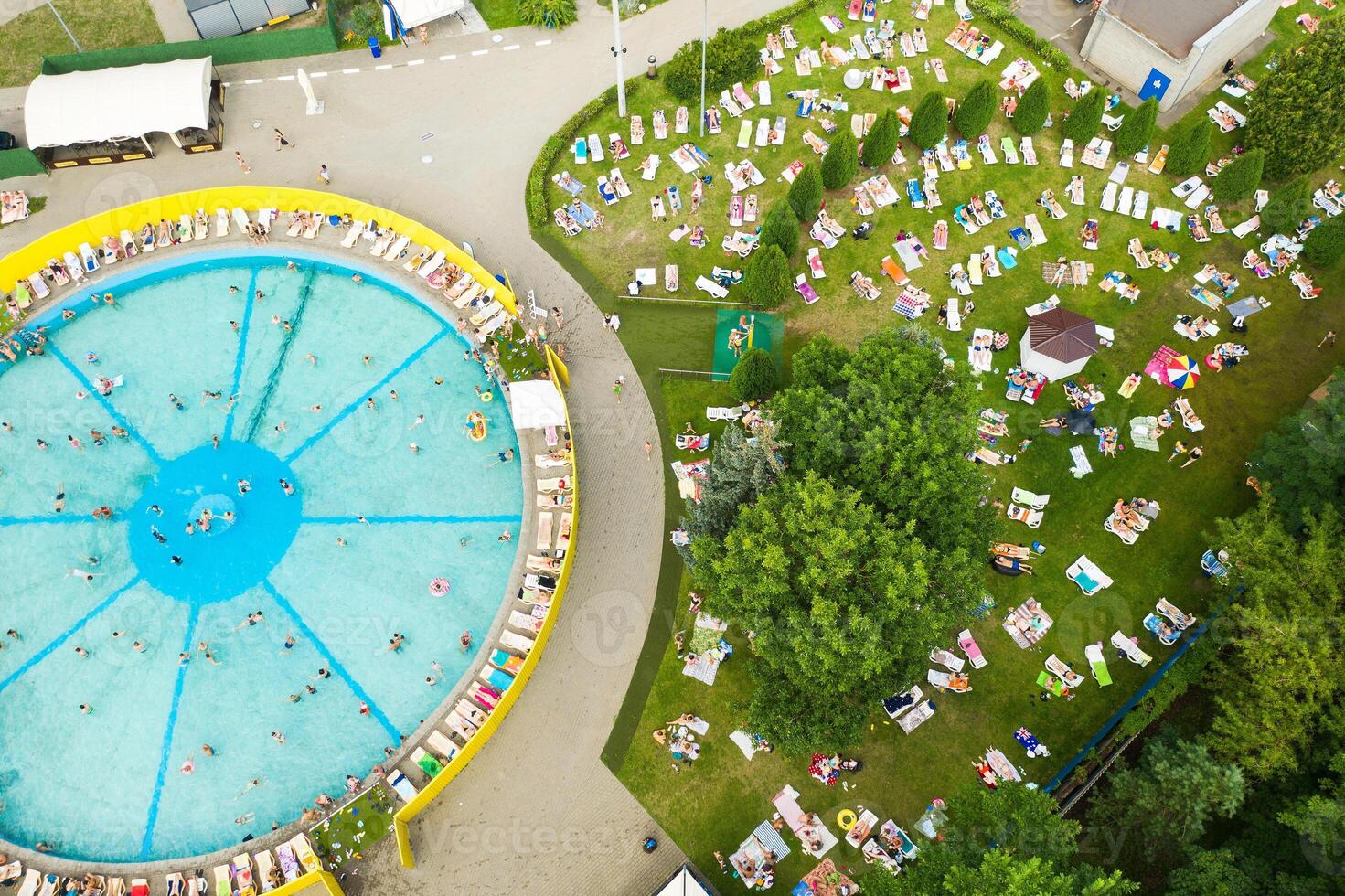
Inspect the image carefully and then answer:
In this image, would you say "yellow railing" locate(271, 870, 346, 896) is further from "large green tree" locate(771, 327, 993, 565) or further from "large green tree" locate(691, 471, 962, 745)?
"large green tree" locate(771, 327, 993, 565)

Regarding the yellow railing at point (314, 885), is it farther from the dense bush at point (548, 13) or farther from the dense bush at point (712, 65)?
the dense bush at point (548, 13)

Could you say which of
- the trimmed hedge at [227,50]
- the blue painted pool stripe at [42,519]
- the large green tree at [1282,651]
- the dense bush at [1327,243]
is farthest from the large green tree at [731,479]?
the trimmed hedge at [227,50]

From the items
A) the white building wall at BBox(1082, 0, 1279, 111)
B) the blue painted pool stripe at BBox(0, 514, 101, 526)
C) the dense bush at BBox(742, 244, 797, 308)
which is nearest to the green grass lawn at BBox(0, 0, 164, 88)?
the blue painted pool stripe at BBox(0, 514, 101, 526)

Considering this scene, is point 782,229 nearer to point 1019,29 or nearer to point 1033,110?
point 1033,110

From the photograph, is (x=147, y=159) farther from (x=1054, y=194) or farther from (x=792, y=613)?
(x=1054, y=194)

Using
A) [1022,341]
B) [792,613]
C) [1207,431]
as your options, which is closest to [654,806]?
[792,613]
